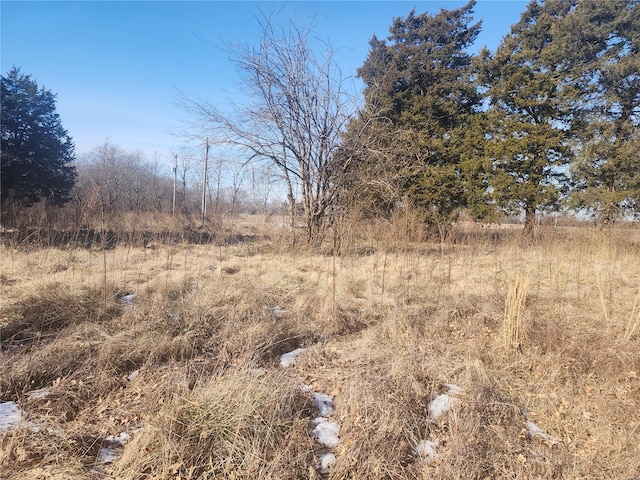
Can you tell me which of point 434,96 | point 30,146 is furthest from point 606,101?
point 30,146

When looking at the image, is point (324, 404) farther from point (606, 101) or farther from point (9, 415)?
point (606, 101)

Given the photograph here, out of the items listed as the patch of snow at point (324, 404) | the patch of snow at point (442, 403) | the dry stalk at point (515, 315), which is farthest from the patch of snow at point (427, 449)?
the dry stalk at point (515, 315)

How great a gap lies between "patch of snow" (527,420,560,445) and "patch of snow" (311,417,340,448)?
4.01ft

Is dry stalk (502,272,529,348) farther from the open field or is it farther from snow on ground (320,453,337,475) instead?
snow on ground (320,453,337,475)

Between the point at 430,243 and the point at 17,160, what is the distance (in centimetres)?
1200

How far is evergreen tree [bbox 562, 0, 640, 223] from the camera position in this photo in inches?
420

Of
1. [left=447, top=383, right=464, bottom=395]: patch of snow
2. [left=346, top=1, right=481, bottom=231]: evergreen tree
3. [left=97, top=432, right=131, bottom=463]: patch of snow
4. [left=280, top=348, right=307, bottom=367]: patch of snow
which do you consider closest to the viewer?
[left=97, top=432, right=131, bottom=463]: patch of snow

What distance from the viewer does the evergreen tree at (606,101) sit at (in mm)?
10656

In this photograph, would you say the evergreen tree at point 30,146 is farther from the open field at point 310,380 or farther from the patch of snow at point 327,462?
the patch of snow at point 327,462

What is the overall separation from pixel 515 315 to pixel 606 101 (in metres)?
13.0

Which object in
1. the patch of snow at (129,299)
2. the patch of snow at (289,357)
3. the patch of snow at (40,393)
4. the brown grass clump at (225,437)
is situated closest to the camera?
the brown grass clump at (225,437)

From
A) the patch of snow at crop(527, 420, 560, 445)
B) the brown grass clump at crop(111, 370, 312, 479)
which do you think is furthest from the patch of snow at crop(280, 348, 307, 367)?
the patch of snow at crop(527, 420, 560, 445)

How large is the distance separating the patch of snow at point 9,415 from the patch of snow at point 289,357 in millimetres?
1774

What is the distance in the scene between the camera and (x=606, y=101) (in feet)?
36.9
